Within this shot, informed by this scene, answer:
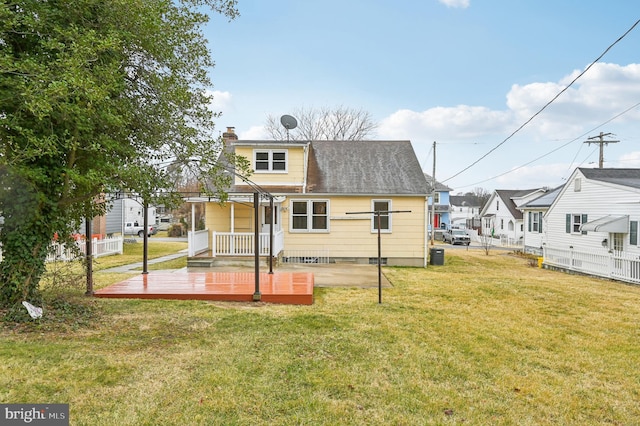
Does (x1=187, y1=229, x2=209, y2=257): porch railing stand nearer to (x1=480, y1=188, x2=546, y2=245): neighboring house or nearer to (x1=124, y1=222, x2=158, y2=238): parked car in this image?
(x1=124, y1=222, x2=158, y2=238): parked car

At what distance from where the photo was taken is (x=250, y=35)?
12.0 m

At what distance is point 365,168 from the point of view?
1652cm

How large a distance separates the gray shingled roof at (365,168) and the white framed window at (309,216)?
593 millimetres

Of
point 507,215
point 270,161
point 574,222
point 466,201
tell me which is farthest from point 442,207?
point 270,161

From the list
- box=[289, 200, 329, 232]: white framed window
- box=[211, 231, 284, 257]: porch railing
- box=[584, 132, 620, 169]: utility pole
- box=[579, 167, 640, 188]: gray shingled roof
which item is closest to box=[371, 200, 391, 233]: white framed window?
box=[289, 200, 329, 232]: white framed window

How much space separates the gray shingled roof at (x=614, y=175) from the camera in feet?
56.3

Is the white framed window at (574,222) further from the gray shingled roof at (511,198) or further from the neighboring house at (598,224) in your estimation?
the gray shingled roof at (511,198)

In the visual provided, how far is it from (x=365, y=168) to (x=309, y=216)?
3524 millimetres

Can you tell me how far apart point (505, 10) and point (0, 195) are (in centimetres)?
1455

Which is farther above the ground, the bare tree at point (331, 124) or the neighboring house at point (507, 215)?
the bare tree at point (331, 124)

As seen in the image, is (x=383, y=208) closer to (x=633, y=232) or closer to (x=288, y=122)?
(x=288, y=122)

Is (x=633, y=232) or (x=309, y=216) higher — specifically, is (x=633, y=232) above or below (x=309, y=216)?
below

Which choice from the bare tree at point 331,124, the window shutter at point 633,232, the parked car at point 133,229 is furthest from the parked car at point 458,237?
the parked car at point 133,229

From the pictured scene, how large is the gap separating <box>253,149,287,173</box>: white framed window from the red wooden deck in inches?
252
